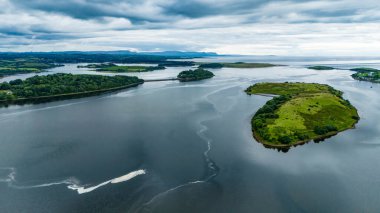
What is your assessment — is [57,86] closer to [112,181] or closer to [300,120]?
[112,181]

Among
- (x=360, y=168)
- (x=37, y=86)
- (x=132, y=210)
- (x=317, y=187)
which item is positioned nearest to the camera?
(x=132, y=210)

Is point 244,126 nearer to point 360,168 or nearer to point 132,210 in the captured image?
point 360,168

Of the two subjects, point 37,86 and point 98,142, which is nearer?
point 98,142

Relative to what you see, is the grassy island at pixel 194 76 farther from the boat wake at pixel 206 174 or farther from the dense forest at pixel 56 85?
the boat wake at pixel 206 174

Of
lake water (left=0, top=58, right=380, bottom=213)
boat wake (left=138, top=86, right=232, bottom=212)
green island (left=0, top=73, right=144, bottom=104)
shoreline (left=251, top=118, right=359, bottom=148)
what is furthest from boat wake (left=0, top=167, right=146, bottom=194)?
green island (left=0, top=73, right=144, bottom=104)

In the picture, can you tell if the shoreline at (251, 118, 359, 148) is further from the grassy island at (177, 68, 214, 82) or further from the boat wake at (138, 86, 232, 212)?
the grassy island at (177, 68, 214, 82)

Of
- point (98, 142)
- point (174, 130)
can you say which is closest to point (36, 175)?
point (98, 142)
